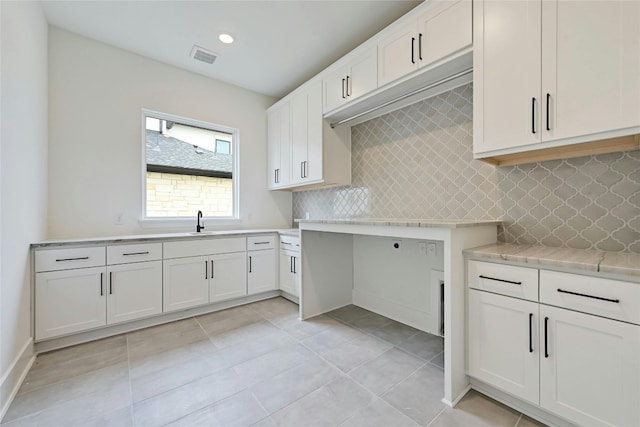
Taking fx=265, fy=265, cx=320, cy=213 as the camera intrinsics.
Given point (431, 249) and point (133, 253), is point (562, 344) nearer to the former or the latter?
point (431, 249)

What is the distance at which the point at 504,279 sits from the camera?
1488 mm

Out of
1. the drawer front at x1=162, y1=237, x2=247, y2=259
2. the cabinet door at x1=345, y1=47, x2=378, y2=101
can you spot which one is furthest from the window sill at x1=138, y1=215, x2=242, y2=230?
the cabinet door at x1=345, y1=47, x2=378, y2=101

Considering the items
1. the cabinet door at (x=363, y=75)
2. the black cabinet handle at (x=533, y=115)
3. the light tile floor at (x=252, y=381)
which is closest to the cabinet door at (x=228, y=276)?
the light tile floor at (x=252, y=381)

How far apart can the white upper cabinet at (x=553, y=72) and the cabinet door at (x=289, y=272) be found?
2.23m

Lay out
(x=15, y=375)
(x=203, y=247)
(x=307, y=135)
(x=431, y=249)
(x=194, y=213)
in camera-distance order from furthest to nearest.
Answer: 1. (x=194, y=213)
2. (x=307, y=135)
3. (x=203, y=247)
4. (x=431, y=249)
5. (x=15, y=375)

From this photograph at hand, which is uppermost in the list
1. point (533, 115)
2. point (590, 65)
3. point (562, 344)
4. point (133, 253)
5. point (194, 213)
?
point (590, 65)

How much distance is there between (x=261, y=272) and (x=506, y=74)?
3.01 m

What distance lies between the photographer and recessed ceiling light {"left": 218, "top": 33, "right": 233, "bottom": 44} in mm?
2665

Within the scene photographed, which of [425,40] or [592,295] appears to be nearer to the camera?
[592,295]

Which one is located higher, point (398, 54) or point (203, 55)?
point (203, 55)

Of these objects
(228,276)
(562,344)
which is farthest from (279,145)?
(562,344)

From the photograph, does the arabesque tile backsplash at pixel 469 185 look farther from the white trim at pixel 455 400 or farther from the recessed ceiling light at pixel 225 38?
the recessed ceiling light at pixel 225 38

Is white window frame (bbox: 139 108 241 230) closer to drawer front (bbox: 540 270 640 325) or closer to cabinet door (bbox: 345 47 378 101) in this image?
cabinet door (bbox: 345 47 378 101)

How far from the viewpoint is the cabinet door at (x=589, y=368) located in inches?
44.3
